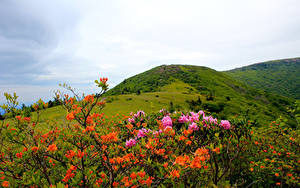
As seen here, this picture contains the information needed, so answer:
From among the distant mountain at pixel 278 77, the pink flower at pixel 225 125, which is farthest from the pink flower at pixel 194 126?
the distant mountain at pixel 278 77

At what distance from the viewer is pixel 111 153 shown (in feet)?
8.43

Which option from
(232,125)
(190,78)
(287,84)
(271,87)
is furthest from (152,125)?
(287,84)

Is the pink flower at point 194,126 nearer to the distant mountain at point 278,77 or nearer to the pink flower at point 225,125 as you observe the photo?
the pink flower at point 225,125

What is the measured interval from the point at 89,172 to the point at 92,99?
1064mm

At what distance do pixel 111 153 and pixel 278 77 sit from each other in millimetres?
153997

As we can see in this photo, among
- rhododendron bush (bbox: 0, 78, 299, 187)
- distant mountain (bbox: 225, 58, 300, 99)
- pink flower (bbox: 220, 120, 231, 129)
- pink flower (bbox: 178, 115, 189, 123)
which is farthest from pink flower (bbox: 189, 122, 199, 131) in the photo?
distant mountain (bbox: 225, 58, 300, 99)

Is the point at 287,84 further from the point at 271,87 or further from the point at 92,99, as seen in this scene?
the point at 92,99

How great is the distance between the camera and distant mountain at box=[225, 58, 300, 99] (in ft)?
309

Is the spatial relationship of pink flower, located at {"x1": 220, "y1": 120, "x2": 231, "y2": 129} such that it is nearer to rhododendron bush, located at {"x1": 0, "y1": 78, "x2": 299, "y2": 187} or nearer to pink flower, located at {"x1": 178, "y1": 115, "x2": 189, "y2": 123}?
rhododendron bush, located at {"x1": 0, "y1": 78, "x2": 299, "y2": 187}

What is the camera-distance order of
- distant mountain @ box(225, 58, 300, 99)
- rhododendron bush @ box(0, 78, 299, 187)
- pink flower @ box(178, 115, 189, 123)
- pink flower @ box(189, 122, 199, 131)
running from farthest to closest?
distant mountain @ box(225, 58, 300, 99) < pink flower @ box(178, 115, 189, 123) < pink flower @ box(189, 122, 199, 131) < rhododendron bush @ box(0, 78, 299, 187)

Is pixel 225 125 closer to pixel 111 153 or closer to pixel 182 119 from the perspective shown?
pixel 182 119

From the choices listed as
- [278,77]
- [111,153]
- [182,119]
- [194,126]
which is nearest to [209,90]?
[182,119]

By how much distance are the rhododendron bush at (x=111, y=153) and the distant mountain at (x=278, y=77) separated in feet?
Answer: 363

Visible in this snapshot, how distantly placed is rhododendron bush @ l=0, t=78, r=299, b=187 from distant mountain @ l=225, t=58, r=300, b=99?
110710mm
